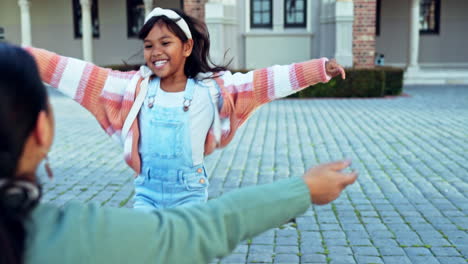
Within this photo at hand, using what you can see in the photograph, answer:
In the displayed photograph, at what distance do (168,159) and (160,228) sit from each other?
1362 millimetres

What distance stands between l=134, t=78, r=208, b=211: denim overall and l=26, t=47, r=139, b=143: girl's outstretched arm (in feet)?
0.51

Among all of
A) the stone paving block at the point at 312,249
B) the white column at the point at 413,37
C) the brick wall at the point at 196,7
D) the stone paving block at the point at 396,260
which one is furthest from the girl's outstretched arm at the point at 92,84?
the white column at the point at 413,37

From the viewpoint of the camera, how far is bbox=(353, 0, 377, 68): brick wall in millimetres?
17359

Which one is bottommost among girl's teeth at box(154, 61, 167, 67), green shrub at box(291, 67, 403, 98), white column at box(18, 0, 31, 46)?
green shrub at box(291, 67, 403, 98)

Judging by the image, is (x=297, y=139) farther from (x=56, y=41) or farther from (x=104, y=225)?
(x=56, y=41)

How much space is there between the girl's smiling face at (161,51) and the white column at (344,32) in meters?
14.9

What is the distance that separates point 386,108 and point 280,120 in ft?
10.3

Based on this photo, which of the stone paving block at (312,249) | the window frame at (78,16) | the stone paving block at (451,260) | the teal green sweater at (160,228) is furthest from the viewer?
the window frame at (78,16)

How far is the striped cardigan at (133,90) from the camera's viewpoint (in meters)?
2.60

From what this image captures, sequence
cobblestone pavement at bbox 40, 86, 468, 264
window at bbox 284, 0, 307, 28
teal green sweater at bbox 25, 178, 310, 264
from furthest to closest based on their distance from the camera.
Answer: window at bbox 284, 0, 307, 28 < cobblestone pavement at bbox 40, 86, 468, 264 < teal green sweater at bbox 25, 178, 310, 264

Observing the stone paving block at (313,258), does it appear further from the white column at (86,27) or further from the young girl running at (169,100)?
the white column at (86,27)

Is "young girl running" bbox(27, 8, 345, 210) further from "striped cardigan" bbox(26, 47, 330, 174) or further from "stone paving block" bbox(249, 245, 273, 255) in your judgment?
"stone paving block" bbox(249, 245, 273, 255)

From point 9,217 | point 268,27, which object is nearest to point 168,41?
point 9,217

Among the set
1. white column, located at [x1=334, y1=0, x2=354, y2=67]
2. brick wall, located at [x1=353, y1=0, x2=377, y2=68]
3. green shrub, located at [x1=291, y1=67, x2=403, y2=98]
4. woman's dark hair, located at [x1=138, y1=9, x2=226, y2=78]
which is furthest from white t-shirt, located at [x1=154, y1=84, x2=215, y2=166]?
brick wall, located at [x1=353, y1=0, x2=377, y2=68]
